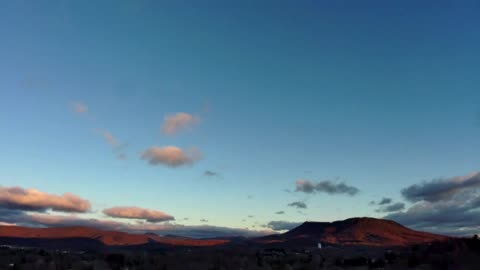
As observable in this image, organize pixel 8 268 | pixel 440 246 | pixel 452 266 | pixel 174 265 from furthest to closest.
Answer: pixel 440 246
pixel 174 265
pixel 8 268
pixel 452 266

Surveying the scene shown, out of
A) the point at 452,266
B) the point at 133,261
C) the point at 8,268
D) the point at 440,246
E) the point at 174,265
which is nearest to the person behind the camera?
the point at 452,266

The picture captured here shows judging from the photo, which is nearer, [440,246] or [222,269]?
[222,269]

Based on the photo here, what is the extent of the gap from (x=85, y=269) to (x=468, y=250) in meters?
39.0

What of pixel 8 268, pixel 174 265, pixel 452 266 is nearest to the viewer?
pixel 452 266

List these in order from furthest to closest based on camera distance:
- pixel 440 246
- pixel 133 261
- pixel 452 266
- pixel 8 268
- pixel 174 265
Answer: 1. pixel 133 261
2. pixel 440 246
3. pixel 174 265
4. pixel 8 268
5. pixel 452 266

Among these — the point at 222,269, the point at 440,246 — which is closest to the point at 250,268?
the point at 222,269

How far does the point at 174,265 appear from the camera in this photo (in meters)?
52.2

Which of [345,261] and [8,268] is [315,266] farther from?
[8,268]

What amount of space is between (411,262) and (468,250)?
19.2 feet

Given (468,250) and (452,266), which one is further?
(468,250)

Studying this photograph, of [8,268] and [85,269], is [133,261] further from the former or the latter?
[8,268]

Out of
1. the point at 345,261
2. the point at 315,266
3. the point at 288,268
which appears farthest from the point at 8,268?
the point at 345,261

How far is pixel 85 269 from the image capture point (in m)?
50.3

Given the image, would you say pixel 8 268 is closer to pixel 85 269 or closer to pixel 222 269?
pixel 85 269
